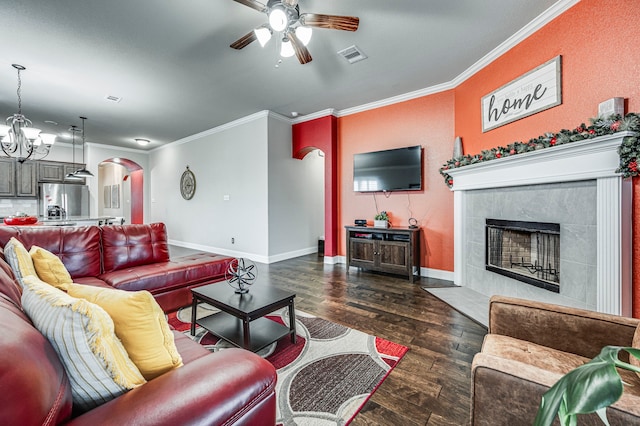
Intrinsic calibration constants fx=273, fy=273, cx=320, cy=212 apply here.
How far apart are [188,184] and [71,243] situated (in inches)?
174

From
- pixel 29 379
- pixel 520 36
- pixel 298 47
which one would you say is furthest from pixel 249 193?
pixel 29 379

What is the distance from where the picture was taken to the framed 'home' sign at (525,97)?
2479 millimetres

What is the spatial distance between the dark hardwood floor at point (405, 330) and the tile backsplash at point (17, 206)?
6.04 m

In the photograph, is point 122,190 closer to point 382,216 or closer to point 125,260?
point 125,260

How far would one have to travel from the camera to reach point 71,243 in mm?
2570

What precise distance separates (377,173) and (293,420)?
369 centimetres

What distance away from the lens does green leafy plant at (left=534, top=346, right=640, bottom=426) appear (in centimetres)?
39

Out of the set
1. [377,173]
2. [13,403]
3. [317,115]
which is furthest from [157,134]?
[13,403]

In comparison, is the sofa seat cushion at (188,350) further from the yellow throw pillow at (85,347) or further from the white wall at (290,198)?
the white wall at (290,198)

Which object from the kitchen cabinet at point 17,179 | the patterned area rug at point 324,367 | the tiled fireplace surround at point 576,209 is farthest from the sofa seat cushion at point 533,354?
the kitchen cabinet at point 17,179

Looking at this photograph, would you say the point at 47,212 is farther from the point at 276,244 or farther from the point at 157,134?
the point at 276,244

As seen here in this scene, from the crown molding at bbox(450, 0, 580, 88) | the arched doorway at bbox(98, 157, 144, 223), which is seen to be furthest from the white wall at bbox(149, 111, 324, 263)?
the crown molding at bbox(450, 0, 580, 88)

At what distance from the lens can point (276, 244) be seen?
5273 mm

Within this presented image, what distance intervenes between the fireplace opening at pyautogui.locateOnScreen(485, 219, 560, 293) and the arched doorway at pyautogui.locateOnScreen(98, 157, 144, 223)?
883 centimetres
